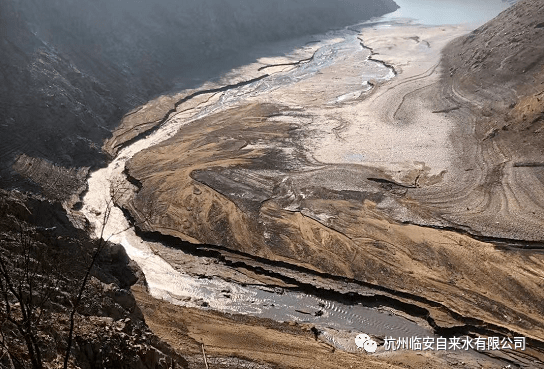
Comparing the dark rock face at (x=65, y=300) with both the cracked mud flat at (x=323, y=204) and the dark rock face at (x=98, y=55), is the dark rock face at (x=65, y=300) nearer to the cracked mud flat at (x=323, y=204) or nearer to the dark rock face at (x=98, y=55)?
the cracked mud flat at (x=323, y=204)

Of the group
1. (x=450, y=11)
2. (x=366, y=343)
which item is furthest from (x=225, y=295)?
(x=450, y=11)

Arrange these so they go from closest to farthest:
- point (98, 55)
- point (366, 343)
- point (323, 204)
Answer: point (366, 343), point (323, 204), point (98, 55)

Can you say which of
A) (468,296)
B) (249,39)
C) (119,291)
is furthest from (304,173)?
(249,39)

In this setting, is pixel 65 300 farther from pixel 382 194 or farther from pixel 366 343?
pixel 382 194

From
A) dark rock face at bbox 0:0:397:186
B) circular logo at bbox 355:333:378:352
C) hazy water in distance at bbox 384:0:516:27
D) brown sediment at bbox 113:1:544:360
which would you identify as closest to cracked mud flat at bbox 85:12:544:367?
brown sediment at bbox 113:1:544:360

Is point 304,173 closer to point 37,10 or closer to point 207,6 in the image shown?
point 37,10

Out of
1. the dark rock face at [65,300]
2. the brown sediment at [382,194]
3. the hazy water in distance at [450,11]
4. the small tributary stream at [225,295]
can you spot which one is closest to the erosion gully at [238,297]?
the small tributary stream at [225,295]
